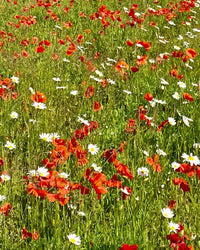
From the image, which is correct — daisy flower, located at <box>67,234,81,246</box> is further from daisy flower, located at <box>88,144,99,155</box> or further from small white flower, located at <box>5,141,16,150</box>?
small white flower, located at <box>5,141,16,150</box>

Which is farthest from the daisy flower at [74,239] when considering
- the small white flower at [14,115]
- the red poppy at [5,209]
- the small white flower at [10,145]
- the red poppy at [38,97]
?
the small white flower at [14,115]

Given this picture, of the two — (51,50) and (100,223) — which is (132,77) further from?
(100,223)

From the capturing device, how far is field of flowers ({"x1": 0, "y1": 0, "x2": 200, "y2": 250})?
1.71 metres

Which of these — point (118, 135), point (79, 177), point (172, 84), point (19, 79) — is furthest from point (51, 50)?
point (79, 177)

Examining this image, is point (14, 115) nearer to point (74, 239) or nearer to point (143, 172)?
point (143, 172)

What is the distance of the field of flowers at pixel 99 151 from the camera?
171 centimetres

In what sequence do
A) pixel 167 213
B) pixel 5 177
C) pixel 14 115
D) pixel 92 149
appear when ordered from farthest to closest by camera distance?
1. pixel 14 115
2. pixel 92 149
3. pixel 5 177
4. pixel 167 213

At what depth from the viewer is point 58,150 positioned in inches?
72.0

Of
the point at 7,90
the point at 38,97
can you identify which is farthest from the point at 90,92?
the point at 7,90

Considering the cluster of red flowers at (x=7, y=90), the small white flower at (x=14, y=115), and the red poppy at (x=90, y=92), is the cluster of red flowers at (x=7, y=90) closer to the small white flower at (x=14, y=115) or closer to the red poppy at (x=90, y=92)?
the small white flower at (x=14, y=115)

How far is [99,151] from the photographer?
2.47 m

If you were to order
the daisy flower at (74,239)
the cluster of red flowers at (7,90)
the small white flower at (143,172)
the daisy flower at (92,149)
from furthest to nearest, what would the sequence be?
the cluster of red flowers at (7,90) < the daisy flower at (92,149) < the small white flower at (143,172) < the daisy flower at (74,239)

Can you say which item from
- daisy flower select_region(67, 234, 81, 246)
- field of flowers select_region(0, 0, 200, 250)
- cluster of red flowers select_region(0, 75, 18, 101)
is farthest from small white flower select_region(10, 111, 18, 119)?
daisy flower select_region(67, 234, 81, 246)

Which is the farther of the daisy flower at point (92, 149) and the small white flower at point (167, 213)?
the daisy flower at point (92, 149)
